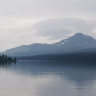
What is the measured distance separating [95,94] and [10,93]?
12.1 m

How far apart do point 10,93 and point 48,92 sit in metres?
5.49

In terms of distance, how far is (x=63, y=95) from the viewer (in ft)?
120

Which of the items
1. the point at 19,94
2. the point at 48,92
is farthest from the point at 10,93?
the point at 48,92

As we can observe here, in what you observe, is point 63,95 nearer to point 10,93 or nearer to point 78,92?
point 78,92

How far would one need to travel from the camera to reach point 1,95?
120 feet

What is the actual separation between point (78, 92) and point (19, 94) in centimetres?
854

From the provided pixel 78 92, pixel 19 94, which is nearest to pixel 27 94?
pixel 19 94

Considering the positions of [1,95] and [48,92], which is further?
[48,92]

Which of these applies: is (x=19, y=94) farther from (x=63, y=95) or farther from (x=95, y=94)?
(x=95, y=94)

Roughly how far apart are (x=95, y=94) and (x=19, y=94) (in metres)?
10.5

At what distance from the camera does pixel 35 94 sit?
123ft

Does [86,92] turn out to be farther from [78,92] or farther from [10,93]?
[10,93]

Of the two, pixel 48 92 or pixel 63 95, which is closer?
pixel 63 95

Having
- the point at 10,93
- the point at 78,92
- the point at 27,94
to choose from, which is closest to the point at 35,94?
the point at 27,94
